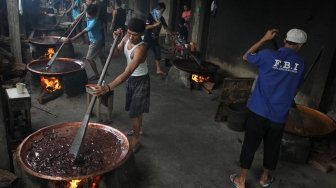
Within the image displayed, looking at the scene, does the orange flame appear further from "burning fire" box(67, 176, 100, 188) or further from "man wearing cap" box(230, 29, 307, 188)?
"man wearing cap" box(230, 29, 307, 188)

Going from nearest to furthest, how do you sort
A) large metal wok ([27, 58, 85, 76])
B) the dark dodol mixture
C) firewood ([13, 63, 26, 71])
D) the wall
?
the dark dodol mixture → the wall → large metal wok ([27, 58, 85, 76]) → firewood ([13, 63, 26, 71])

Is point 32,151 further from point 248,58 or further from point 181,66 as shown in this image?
point 181,66

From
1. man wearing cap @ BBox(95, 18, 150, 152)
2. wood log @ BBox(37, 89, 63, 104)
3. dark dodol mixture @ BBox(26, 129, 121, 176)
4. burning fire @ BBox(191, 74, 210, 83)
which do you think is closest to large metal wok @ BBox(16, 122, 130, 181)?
dark dodol mixture @ BBox(26, 129, 121, 176)

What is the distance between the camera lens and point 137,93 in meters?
6.11

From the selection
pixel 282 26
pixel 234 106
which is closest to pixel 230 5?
pixel 282 26

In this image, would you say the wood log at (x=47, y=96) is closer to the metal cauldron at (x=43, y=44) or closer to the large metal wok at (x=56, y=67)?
the large metal wok at (x=56, y=67)

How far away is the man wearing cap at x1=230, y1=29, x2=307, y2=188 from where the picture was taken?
4730 millimetres

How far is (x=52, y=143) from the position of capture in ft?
15.7

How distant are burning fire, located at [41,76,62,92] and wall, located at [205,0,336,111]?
6.11 meters

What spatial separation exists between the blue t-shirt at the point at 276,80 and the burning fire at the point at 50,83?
225 inches

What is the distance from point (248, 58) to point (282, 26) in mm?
4665

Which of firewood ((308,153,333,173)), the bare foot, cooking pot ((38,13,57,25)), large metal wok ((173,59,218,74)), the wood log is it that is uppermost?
cooking pot ((38,13,57,25))

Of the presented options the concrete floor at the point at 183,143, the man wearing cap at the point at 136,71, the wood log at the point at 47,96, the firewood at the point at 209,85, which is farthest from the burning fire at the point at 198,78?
the man wearing cap at the point at 136,71

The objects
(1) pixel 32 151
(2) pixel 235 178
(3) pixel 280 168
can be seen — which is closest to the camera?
(1) pixel 32 151
